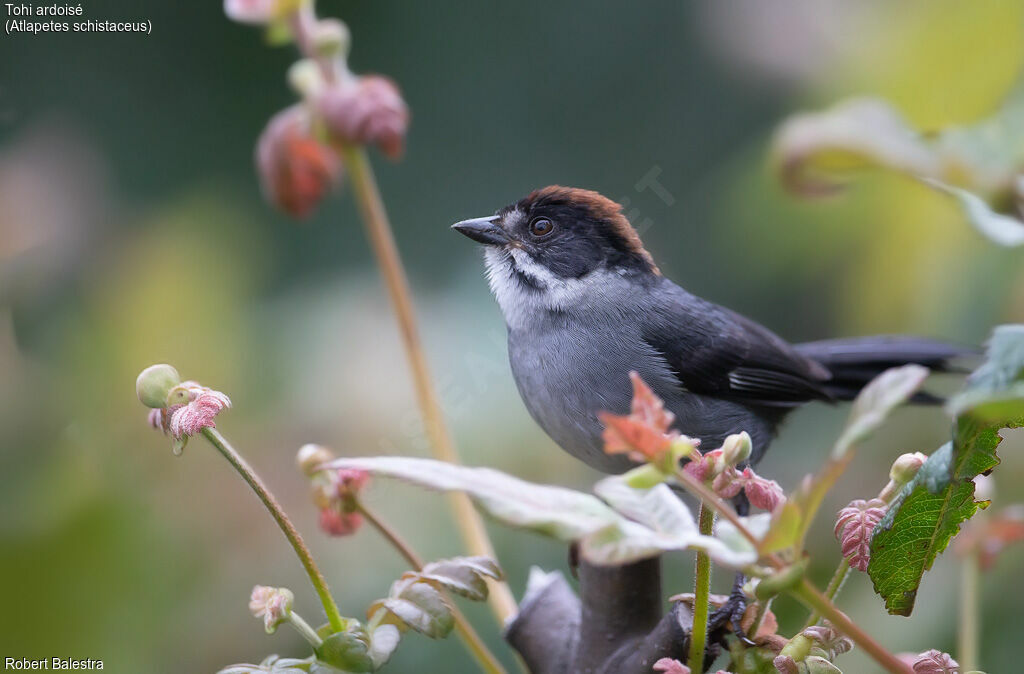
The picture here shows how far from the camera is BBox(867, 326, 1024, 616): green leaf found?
1.07 meters

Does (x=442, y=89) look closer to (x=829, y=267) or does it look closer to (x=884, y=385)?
(x=829, y=267)

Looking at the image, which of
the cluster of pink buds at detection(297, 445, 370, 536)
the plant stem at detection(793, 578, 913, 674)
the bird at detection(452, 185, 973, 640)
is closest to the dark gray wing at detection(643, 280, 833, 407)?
the bird at detection(452, 185, 973, 640)

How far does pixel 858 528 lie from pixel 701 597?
21 centimetres

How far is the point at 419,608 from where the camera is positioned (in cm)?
132

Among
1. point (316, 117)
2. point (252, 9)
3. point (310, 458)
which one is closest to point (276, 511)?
point (310, 458)

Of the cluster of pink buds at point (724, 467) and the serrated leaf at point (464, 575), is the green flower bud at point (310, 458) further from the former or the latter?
the cluster of pink buds at point (724, 467)

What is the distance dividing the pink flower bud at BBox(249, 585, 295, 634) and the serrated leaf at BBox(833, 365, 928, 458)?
28.1 inches

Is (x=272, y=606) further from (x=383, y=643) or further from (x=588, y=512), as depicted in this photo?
(x=588, y=512)

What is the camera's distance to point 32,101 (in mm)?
4629

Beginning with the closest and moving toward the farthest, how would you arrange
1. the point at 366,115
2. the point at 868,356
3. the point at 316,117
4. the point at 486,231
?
the point at 366,115, the point at 316,117, the point at 486,231, the point at 868,356

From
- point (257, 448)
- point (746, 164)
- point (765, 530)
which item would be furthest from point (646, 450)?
point (746, 164)

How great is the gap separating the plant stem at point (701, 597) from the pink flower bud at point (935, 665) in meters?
0.24

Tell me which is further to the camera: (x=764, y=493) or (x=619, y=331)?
(x=619, y=331)

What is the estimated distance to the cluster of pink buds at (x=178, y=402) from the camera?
1.25 m
